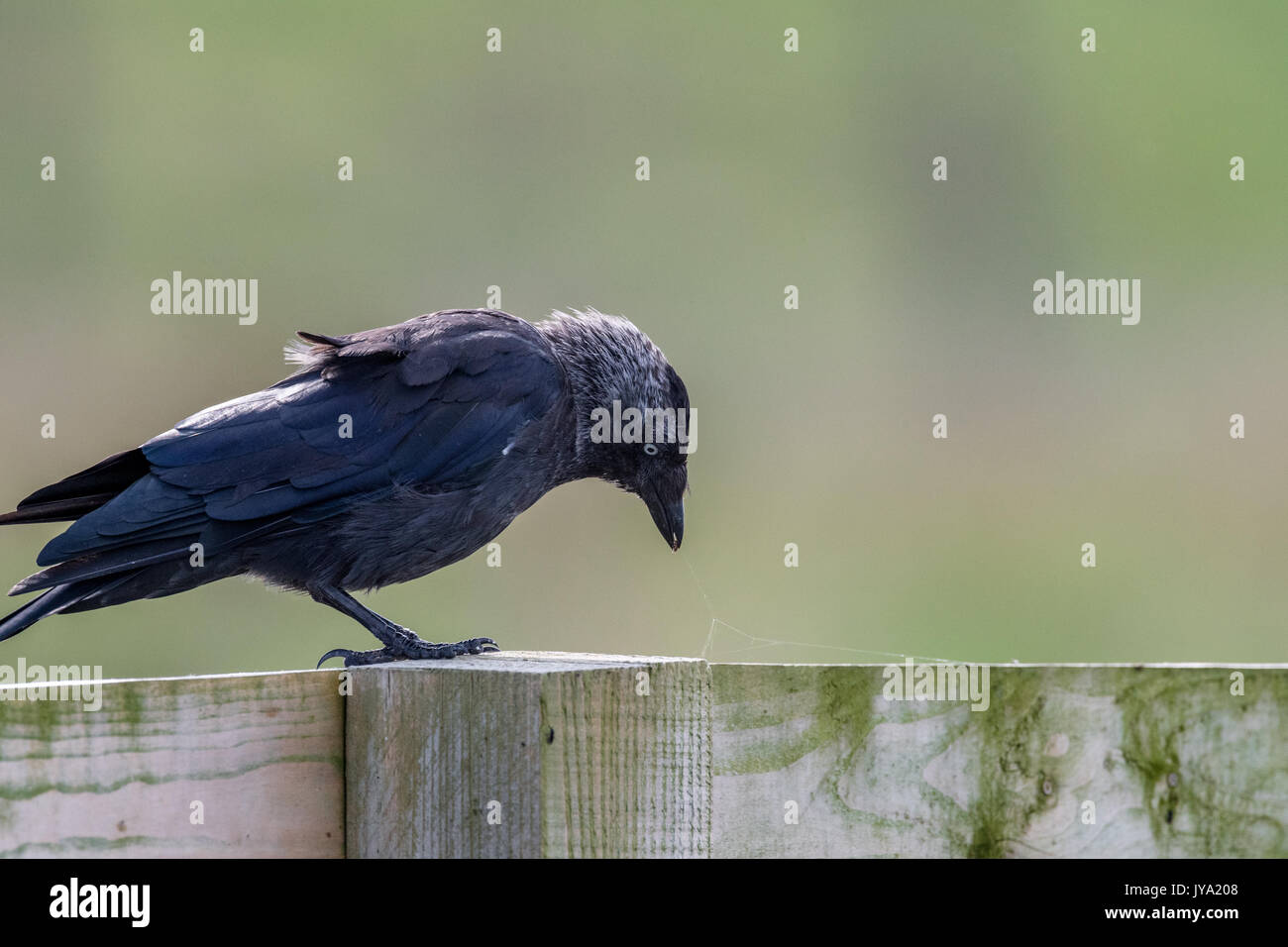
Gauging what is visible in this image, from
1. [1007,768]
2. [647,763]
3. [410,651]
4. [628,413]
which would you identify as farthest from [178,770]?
[628,413]

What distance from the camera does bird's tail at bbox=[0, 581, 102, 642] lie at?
4.72 m

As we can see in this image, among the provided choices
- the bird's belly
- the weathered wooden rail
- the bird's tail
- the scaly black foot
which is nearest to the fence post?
the weathered wooden rail

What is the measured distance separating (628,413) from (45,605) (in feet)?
7.74

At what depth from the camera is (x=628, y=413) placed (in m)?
6.34

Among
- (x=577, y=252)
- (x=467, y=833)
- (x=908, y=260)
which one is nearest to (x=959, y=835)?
(x=467, y=833)

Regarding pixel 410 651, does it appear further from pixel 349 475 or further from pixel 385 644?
pixel 349 475

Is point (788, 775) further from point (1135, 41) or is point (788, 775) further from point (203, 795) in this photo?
point (1135, 41)

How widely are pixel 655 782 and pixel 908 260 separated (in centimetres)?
1791

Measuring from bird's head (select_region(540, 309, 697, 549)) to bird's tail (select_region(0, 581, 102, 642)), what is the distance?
2.02m

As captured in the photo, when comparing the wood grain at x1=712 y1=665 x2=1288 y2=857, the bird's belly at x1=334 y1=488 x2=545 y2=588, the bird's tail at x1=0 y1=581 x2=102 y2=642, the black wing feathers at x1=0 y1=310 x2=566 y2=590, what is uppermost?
the black wing feathers at x1=0 y1=310 x2=566 y2=590

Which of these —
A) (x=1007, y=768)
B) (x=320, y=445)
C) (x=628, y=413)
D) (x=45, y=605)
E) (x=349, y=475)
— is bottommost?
(x=1007, y=768)

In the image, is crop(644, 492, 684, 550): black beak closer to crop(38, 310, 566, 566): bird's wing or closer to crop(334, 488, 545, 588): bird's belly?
crop(38, 310, 566, 566): bird's wing

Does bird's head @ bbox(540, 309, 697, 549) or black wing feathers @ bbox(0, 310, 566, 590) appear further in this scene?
bird's head @ bbox(540, 309, 697, 549)

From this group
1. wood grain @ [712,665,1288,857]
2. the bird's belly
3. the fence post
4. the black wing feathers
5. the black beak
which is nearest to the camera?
the fence post
